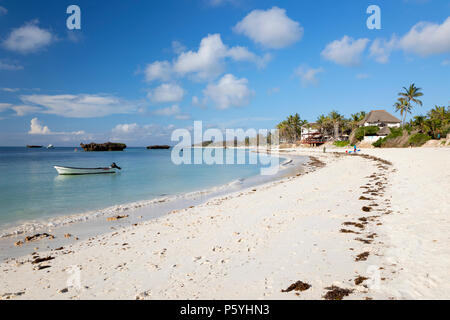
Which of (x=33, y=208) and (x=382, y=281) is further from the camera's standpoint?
(x=33, y=208)

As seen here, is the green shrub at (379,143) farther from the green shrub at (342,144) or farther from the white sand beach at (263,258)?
the white sand beach at (263,258)

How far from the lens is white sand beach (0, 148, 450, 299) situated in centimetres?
406

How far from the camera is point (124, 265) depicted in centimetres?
555

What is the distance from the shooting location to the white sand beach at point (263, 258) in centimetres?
406

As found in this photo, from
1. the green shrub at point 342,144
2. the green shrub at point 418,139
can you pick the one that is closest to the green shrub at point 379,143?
the green shrub at point 418,139

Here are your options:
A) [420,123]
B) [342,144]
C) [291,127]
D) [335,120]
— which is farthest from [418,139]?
[291,127]

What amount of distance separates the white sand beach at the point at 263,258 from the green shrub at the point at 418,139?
47.2 meters

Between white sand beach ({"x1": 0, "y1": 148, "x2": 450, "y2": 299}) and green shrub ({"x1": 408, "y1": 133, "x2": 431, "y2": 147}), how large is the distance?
47197 mm

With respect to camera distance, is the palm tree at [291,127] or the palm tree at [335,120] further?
the palm tree at [291,127]

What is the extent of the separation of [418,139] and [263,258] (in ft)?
182

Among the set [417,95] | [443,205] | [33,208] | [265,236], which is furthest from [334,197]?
[417,95]

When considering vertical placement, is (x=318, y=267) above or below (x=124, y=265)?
above

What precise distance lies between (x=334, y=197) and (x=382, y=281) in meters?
7.76
